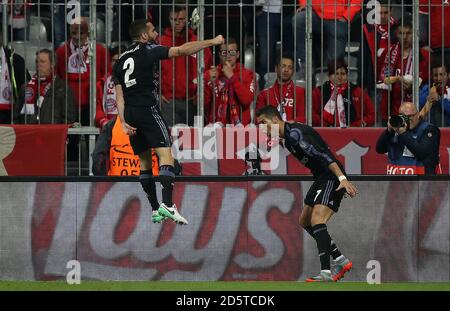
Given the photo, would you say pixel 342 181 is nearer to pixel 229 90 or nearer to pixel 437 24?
pixel 229 90

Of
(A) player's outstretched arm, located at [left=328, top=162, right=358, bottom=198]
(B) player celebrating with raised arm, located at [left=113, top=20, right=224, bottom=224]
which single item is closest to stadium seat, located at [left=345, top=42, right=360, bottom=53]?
(A) player's outstretched arm, located at [left=328, top=162, right=358, bottom=198]

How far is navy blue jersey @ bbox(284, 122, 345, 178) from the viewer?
18.3 m

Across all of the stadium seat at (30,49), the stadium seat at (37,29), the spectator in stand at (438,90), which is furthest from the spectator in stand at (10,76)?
the spectator in stand at (438,90)

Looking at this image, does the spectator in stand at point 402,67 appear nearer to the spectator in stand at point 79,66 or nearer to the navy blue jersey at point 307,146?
the navy blue jersey at point 307,146

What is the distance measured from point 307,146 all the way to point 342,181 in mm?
549

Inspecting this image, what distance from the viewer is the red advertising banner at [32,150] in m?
19.9

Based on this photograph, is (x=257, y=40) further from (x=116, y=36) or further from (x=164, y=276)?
(x=164, y=276)

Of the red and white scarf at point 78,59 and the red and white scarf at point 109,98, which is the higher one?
the red and white scarf at point 78,59

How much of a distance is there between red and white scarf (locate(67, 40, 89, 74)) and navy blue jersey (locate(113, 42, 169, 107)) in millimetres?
2369

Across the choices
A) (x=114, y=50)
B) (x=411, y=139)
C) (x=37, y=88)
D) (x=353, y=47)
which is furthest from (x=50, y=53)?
(x=411, y=139)

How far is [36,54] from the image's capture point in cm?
1994

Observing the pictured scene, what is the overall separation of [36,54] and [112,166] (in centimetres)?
164

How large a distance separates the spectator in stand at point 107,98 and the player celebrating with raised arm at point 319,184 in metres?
2.22

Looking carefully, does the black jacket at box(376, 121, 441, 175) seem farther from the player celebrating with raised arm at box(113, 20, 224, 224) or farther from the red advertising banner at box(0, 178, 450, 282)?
the player celebrating with raised arm at box(113, 20, 224, 224)
